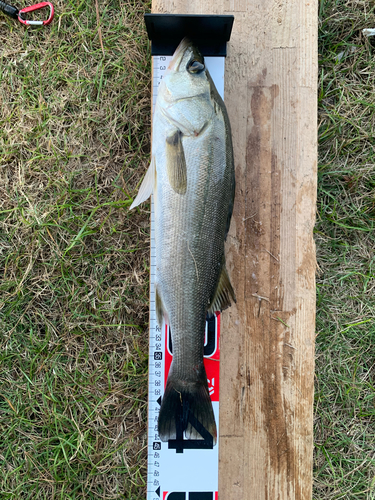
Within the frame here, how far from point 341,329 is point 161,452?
1.56m

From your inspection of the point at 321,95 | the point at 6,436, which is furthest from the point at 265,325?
the point at 6,436

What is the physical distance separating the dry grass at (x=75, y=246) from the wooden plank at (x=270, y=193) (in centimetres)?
63

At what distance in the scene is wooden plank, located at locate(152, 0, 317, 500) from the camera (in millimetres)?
2166

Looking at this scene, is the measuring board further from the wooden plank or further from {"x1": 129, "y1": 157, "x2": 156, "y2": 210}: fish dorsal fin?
{"x1": 129, "y1": 157, "x2": 156, "y2": 210}: fish dorsal fin

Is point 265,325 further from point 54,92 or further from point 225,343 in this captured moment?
point 54,92

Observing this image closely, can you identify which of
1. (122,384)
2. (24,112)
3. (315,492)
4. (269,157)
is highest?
(24,112)

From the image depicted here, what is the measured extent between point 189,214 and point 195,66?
892 millimetres

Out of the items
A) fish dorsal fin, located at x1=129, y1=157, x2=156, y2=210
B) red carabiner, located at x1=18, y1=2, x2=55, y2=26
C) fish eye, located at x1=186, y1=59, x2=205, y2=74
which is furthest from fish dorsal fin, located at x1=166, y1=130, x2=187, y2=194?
red carabiner, located at x1=18, y1=2, x2=55, y2=26

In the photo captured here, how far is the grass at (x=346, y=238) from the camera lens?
2.49 metres

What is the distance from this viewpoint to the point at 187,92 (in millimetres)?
1861

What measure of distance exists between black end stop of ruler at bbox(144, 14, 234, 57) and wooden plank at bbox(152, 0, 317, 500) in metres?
0.12

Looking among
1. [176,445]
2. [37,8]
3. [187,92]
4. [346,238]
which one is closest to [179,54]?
[187,92]

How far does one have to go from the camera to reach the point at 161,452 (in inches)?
83.0

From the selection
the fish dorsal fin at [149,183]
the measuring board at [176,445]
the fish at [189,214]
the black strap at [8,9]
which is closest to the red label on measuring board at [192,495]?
the measuring board at [176,445]
